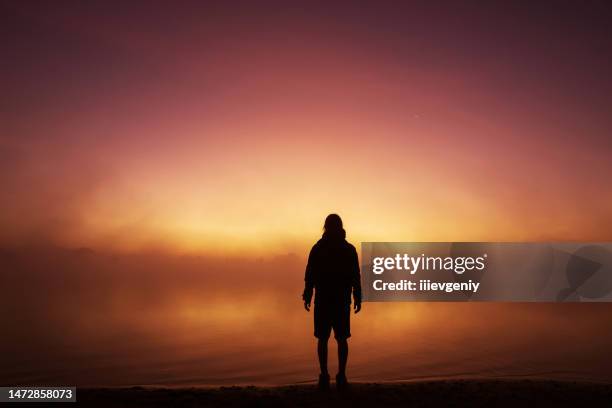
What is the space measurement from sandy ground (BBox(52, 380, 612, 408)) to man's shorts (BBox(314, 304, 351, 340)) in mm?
904

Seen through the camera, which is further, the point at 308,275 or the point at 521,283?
the point at 521,283

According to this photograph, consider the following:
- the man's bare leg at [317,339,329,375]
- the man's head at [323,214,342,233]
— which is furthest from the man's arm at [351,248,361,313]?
the man's bare leg at [317,339,329,375]

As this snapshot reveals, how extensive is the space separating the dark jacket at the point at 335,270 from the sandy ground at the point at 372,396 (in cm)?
152

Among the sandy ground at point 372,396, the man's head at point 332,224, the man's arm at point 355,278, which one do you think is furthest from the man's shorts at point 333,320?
the man's head at point 332,224

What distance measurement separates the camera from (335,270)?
8.97 metres

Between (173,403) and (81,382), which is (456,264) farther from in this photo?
(173,403)

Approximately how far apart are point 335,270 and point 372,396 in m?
2.16

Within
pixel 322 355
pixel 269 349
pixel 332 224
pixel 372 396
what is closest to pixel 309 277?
pixel 332 224

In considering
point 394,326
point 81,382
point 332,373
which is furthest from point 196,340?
point 394,326

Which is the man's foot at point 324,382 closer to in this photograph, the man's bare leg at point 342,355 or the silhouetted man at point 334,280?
the man's bare leg at point 342,355

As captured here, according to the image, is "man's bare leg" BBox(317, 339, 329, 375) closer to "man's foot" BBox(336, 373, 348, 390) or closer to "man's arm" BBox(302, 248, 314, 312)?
"man's foot" BBox(336, 373, 348, 390)

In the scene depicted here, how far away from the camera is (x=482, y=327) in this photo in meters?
22.8

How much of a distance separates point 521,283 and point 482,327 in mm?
8181

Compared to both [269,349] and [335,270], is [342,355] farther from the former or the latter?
[269,349]
